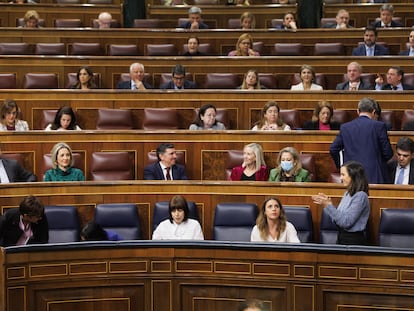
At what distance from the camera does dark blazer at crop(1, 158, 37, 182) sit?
5840mm

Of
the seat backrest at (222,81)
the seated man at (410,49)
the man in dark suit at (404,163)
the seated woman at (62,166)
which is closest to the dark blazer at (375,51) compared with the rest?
the seated man at (410,49)

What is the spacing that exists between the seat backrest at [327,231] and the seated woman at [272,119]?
3.91ft

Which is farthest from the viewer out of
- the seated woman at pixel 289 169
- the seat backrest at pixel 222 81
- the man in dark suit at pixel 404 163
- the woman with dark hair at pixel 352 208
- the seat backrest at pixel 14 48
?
the seat backrest at pixel 14 48

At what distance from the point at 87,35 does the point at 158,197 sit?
3.18m

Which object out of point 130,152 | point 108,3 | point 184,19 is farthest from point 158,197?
point 108,3

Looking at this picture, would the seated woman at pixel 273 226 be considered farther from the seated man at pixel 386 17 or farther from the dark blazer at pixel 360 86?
the seated man at pixel 386 17

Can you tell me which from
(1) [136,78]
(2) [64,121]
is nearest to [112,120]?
(2) [64,121]

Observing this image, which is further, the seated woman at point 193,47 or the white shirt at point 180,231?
the seated woman at point 193,47

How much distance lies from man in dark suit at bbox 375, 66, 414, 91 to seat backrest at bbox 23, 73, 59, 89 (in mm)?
2446

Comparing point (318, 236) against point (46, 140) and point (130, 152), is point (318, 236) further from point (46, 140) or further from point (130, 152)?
point (46, 140)

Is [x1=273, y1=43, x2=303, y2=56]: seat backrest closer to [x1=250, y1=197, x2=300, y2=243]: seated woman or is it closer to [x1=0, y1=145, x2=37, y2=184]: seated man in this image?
[x1=0, y1=145, x2=37, y2=184]: seated man

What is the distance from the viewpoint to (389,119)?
6766 millimetres

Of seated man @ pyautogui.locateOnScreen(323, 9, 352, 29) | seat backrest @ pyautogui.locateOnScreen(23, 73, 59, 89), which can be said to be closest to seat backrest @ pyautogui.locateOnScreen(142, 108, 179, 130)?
seat backrest @ pyautogui.locateOnScreen(23, 73, 59, 89)

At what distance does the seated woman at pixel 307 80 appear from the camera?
714 centimetres
